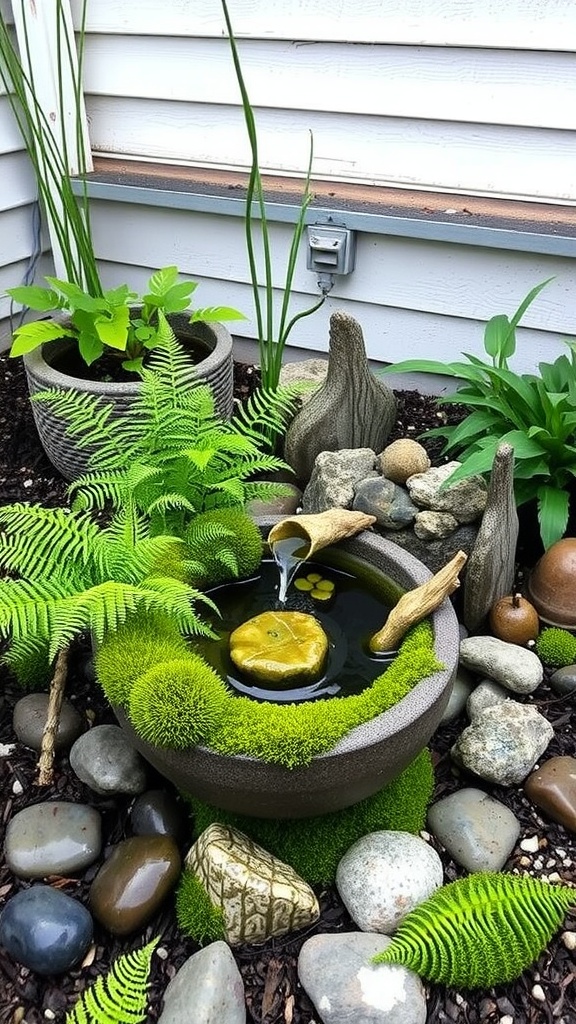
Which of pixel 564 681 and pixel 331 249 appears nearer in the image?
pixel 564 681

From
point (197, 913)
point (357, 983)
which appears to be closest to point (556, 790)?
point (357, 983)

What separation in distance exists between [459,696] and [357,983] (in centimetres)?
85

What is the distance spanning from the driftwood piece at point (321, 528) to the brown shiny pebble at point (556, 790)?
0.80 metres

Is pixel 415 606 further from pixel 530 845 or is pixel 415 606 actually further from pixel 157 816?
pixel 157 816

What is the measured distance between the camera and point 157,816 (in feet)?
6.23

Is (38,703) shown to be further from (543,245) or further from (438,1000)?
(543,245)

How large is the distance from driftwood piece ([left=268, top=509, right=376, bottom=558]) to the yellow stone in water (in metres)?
0.20

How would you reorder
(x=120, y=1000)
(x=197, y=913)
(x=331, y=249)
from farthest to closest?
1. (x=331, y=249)
2. (x=197, y=913)
3. (x=120, y=1000)

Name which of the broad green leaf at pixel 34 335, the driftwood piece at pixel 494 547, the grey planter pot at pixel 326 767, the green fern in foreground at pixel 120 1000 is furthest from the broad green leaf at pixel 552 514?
the broad green leaf at pixel 34 335

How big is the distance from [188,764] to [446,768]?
85 cm

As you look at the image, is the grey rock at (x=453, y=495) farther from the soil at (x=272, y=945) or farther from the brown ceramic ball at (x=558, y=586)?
the soil at (x=272, y=945)

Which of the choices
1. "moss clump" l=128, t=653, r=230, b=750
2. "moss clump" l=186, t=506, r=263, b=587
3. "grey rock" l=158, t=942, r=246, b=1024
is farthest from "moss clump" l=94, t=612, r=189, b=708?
"grey rock" l=158, t=942, r=246, b=1024

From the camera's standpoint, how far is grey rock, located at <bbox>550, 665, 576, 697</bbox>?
2.27 meters

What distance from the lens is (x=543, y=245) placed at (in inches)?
114
